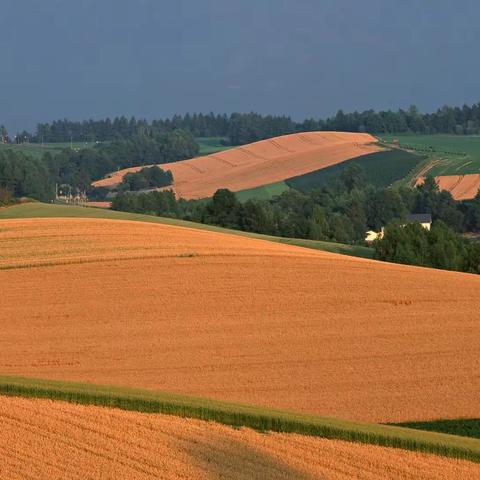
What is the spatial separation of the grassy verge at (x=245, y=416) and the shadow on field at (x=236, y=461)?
139cm

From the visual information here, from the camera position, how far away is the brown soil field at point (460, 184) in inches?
3996

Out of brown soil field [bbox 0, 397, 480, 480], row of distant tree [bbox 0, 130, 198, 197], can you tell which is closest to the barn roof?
row of distant tree [bbox 0, 130, 198, 197]

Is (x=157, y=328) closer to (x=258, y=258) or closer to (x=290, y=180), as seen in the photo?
(x=258, y=258)

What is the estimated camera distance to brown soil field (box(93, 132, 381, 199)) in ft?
385

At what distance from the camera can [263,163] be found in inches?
4956

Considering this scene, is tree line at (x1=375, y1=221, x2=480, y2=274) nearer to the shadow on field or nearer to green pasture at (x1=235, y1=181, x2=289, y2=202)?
the shadow on field

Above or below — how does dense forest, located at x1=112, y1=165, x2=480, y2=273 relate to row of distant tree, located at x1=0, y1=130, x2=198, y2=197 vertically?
below

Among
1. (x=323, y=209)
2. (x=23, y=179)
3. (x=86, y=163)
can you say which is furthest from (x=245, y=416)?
(x=86, y=163)

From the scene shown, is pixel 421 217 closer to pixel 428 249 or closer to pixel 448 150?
pixel 428 249

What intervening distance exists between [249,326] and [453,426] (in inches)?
293

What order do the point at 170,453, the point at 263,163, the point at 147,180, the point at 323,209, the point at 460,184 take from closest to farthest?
the point at 170,453, the point at 323,209, the point at 460,184, the point at 147,180, the point at 263,163

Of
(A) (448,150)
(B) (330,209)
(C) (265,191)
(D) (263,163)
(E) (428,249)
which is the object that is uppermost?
(A) (448,150)

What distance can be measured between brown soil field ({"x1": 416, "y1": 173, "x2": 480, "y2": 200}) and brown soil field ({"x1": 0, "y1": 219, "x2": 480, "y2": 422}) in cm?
6704

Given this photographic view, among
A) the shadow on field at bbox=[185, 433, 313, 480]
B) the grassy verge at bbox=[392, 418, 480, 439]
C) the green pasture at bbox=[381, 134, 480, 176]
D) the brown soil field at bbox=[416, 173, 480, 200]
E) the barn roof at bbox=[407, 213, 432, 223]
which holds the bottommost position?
the grassy verge at bbox=[392, 418, 480, 439]
